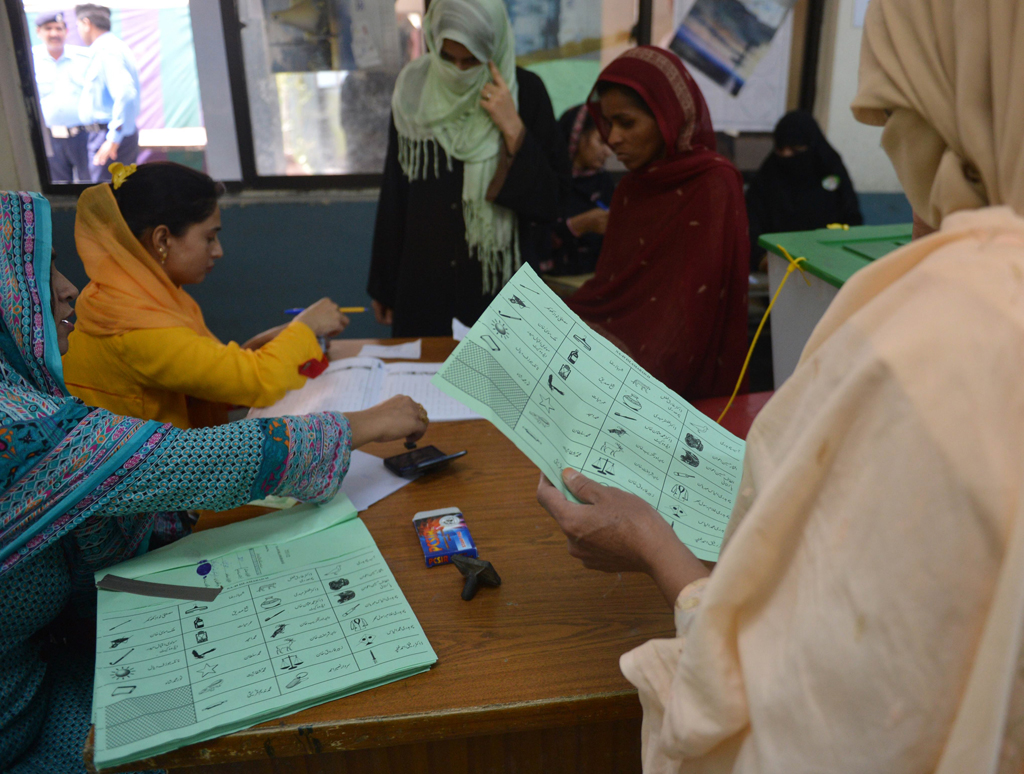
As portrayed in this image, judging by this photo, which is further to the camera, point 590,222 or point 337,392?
point 590,222

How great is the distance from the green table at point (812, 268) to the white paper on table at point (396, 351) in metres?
0.78

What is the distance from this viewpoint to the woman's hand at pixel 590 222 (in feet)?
9.68

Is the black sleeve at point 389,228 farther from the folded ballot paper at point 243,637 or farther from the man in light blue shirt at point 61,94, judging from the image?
the man in light blue shirt at point 61,94

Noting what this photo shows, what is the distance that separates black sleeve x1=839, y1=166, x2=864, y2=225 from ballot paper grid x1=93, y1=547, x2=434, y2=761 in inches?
124

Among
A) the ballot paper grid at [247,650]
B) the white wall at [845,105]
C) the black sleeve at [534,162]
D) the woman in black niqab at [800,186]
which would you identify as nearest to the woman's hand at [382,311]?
the black sleeve at [534,162]

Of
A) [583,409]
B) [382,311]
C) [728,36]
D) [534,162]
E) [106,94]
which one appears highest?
[728,36]

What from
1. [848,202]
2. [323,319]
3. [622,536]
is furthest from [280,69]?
[622,536]

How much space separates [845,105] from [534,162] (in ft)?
7.05

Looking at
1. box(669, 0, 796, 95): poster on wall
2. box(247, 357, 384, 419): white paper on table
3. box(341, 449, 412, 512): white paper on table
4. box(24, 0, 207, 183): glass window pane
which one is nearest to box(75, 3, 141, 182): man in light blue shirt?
box(24, 0, 207, 183): glass window pane

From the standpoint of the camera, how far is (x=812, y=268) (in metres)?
1.24

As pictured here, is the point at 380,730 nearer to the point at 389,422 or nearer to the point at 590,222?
the point at 389,422

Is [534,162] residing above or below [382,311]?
above

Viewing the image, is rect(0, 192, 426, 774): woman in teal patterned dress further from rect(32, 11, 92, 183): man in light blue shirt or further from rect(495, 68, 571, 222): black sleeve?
rect(32, 11, 92, 183): man in light blue shirt

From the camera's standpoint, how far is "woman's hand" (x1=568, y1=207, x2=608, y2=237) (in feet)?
9.68
